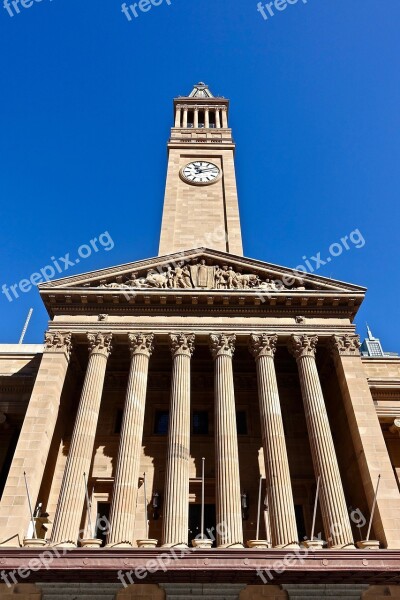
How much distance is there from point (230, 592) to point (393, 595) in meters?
6.03

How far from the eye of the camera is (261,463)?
1054 inches

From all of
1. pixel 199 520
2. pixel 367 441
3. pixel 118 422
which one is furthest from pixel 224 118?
pixel 199 520

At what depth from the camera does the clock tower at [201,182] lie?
3894cm

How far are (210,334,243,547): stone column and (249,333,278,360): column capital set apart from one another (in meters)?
1.06

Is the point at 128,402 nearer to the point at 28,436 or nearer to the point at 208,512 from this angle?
the point at 28,436

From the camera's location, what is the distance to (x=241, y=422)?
95.3 feet

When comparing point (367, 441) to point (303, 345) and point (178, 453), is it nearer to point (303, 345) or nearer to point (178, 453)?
point (303, 345)


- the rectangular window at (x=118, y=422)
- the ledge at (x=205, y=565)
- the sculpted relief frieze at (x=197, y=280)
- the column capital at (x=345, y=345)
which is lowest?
the ledge at (x=205, y=565)

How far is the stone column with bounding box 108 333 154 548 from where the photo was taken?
64.3 feet

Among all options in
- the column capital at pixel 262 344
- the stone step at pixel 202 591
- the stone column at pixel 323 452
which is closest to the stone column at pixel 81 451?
the stone step at pixel 202 591

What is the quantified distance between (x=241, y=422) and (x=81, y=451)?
10.5m

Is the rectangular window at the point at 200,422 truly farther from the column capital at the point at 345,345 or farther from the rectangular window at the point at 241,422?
the column capital at the point at 345,345

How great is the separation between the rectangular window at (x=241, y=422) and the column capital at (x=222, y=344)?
17.2ft

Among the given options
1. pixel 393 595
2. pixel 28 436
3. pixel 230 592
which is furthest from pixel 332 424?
pixel 28 436
